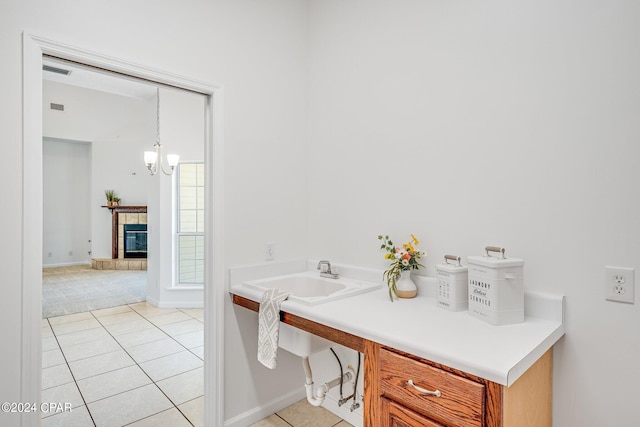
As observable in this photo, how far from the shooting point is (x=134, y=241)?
8.00 m

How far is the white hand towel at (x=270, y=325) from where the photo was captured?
173 cm

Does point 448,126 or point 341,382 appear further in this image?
point 341,382

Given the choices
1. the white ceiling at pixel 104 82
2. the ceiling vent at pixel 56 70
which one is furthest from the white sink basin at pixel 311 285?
the ceiling vent at pixel 56 70

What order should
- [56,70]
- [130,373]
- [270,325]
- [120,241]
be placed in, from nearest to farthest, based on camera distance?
[270,325] < [130,373] < [56,70] < [120,241]

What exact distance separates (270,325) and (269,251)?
0.61 metres

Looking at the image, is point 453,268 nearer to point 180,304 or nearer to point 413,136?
point 413,136

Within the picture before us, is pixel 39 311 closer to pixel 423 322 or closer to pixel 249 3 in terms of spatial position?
pixel 423 322

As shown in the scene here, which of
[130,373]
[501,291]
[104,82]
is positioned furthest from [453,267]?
[104,82]

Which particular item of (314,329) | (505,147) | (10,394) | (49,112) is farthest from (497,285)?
(49,112)

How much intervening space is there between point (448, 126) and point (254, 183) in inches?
45.2

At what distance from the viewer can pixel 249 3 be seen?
2.18 m

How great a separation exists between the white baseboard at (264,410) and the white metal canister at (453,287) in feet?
4.40

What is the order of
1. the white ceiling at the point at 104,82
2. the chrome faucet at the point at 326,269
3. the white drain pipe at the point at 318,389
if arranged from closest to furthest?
the white drain pipe at the point at 318,389, the chrome faucet at the point at 326,269, the white ceiling at the point at 104,82

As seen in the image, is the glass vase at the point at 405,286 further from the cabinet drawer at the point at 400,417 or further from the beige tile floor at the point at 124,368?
the beige tile floor at the point at 124,368
